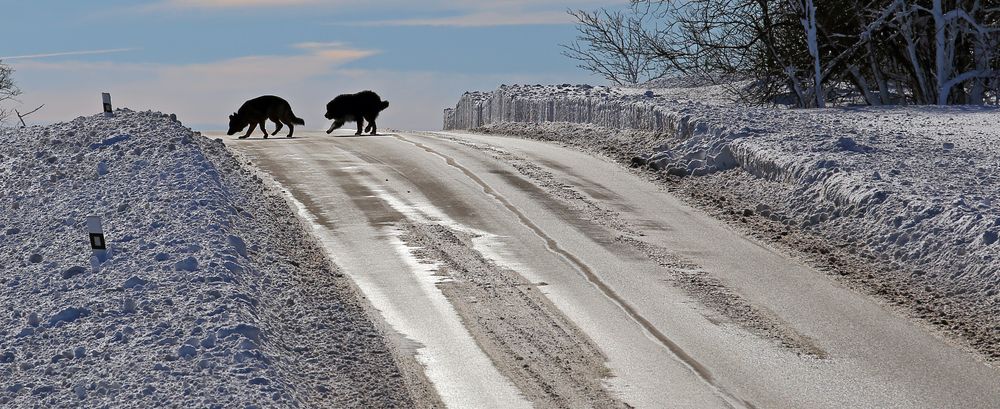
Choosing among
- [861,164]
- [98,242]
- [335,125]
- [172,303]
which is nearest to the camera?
[172,303]

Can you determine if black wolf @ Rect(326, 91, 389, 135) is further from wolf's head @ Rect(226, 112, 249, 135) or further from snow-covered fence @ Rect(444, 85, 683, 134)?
snow-covered fence @ Rect(444, 85, 683, 134)

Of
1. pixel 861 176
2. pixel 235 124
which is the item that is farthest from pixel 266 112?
pixel 861 176

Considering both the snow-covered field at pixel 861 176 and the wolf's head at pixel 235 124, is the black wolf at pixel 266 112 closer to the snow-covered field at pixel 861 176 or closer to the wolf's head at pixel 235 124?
the wolf's head at pixel 235 124

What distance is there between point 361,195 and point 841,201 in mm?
5879

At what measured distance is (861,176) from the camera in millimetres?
13312

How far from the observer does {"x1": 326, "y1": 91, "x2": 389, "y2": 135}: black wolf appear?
28.0m

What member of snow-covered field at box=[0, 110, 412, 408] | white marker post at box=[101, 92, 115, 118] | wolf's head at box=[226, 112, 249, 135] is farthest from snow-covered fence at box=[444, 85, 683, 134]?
white marker post at box=[101, 92, 115, 118]

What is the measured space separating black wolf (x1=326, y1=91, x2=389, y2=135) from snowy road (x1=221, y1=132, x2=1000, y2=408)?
40.1ft

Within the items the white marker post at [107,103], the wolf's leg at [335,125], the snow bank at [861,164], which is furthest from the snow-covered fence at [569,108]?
the white marker post at [107,103]

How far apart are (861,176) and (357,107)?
16.7m

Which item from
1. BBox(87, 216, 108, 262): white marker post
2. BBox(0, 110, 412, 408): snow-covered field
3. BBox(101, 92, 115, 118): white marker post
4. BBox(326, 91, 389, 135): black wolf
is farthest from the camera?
BBox(326, 91, 389, 135): black wolf

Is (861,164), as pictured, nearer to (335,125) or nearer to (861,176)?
(861,176)

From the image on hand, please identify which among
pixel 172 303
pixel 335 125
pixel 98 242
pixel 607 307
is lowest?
pixel 607 307

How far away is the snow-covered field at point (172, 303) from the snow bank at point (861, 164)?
527 centimetres
